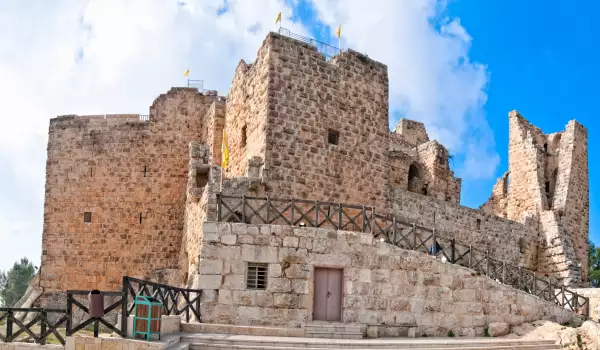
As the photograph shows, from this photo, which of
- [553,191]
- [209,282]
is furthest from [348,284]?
[553,191]

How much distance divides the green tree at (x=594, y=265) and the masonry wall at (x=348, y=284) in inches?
973

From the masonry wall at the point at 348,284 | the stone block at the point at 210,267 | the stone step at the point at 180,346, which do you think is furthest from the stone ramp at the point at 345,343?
the stone block at the point at 210,267

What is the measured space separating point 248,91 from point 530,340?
1065cm

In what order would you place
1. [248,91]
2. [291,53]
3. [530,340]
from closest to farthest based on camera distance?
[530,340], [291,53], [248,91]

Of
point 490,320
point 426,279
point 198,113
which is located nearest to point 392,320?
point 426,279

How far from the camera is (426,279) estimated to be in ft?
48.1

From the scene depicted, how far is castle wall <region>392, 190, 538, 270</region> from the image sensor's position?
20.8 metres

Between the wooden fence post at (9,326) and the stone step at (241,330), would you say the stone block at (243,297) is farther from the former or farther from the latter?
the wooden fence post at (9,326)

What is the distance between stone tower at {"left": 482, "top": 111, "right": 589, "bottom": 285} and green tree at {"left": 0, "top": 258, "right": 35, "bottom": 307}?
98.5 ft

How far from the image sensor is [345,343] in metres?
12.3

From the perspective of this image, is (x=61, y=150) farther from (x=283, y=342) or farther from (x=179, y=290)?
(x=283, y=342)

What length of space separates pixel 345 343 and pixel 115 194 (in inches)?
492

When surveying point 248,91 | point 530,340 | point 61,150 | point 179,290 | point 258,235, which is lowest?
point 530,340

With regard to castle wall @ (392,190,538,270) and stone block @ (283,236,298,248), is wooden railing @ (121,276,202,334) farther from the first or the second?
castle wall @ (392,190,538,270)
